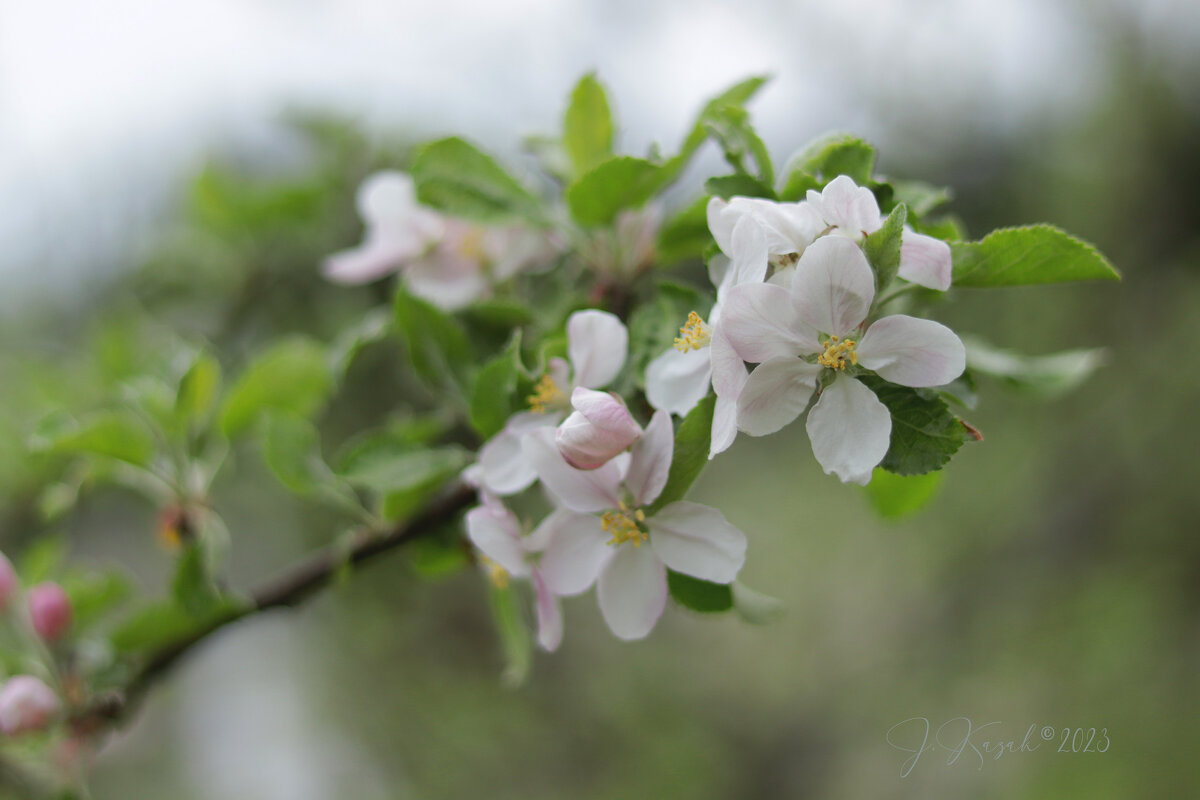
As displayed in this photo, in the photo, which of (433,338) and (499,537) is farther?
(433,338)

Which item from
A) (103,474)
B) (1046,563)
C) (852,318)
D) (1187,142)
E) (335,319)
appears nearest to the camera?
(852,318)

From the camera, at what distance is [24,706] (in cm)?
64

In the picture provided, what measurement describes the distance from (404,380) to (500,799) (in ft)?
7.25

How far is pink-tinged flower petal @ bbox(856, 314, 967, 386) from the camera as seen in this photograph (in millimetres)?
368

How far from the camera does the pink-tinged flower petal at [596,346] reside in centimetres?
46

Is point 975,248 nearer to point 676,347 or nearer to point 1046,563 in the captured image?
point 676,347

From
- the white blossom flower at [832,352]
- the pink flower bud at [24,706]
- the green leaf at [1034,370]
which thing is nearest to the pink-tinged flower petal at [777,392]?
the white blossom flower at [832,352]

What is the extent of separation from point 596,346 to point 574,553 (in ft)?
0.39

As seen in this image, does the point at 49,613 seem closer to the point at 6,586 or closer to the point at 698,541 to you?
the point at 6,586

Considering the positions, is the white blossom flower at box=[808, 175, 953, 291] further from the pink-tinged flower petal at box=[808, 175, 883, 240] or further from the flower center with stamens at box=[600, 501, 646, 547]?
the flower center with stamens at box=[600, 501, 646, 547]

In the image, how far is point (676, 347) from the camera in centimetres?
45

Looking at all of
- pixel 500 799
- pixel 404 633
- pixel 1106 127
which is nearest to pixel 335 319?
pixel 404 633

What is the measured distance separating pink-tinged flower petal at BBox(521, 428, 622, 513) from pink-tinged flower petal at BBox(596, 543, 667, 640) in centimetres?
4

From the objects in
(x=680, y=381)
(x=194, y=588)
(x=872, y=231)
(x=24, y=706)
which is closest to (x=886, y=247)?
(x=872, y=231)
